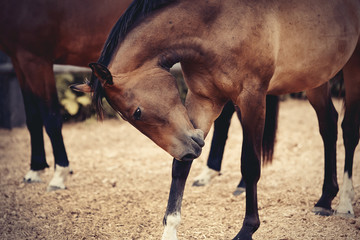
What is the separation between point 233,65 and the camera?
8.05 ft

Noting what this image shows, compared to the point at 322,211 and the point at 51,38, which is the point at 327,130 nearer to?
the point at 322,211

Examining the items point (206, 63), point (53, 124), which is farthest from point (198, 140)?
point (53, 124)

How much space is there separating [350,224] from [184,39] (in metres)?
1.78

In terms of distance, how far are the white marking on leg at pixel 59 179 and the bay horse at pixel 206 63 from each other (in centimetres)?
163

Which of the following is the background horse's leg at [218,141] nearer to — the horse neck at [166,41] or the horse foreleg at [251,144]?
the horse foreleg at [251,144]

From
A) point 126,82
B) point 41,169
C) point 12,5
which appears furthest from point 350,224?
point 12,5

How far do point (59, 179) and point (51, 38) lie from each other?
1.31 metres

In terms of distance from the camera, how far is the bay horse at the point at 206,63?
2311 millimetres

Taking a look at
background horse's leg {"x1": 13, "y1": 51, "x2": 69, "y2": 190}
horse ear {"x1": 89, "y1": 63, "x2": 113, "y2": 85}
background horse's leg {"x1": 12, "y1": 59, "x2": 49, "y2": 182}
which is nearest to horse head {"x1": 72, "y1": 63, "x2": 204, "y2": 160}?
horse ear {"x1": 89, "y1": 63, "x2": 113, "y2": 85}

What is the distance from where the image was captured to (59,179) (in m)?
3.94

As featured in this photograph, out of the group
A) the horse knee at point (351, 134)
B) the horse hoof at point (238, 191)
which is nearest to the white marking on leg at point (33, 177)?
the horse hoof at point (238, 191)

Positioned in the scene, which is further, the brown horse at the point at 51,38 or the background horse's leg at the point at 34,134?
the background horse's leg at the point at 34,134

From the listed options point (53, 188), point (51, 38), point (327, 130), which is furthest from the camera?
point (53, 188)

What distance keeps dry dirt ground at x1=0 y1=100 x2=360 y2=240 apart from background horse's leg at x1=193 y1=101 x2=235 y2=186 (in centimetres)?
10
